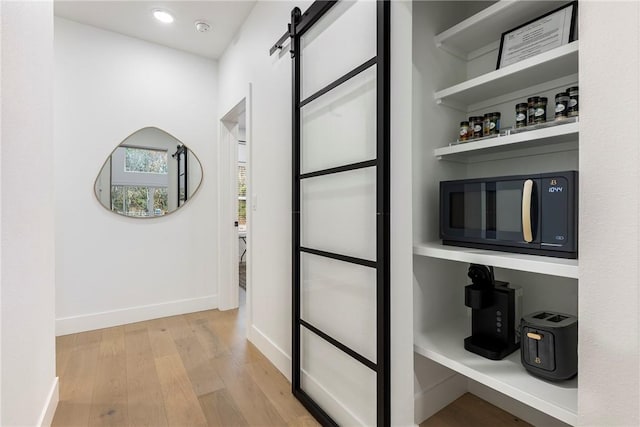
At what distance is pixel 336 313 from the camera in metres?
1.65

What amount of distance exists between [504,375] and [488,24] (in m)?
1.44

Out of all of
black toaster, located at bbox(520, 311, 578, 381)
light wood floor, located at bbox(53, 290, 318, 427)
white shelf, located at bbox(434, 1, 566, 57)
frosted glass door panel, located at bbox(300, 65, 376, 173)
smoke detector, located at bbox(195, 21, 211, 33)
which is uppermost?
smoke detector, located at bbox(195, 21, 211, 33)

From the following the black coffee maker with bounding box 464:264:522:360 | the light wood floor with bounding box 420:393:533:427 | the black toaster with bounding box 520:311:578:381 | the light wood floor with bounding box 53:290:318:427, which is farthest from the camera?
the light wood floor with bounding box 53:290:318:427

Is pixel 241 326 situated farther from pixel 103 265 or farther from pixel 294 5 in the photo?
pixel 294 5

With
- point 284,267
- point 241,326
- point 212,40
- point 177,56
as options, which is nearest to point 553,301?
point 284,267

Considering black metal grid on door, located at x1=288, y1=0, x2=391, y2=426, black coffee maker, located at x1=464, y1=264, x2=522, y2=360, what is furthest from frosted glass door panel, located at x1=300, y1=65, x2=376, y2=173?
black coffee maker, located at x1=464, y1=264, x2=522, y2=360

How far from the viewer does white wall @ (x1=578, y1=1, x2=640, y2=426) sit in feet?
2.48

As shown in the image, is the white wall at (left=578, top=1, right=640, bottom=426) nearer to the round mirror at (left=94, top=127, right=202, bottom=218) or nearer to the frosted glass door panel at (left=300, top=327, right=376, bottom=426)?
the frosted glass door panel at (left=300, top=327, right=376, bottom=426)

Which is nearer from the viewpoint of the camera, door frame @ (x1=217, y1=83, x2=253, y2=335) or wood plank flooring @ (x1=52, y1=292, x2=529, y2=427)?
wood plank flooring @ (x1=52, y1=292, x2=529, y2=427)

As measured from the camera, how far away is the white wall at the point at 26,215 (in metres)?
1.08

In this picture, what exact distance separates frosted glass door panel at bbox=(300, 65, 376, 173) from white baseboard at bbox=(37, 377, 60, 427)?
1.77 meters

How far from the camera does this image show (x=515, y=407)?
5.25ft

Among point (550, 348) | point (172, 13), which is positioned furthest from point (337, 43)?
point (172, 13)

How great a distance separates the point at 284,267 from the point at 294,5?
168 centimetres
